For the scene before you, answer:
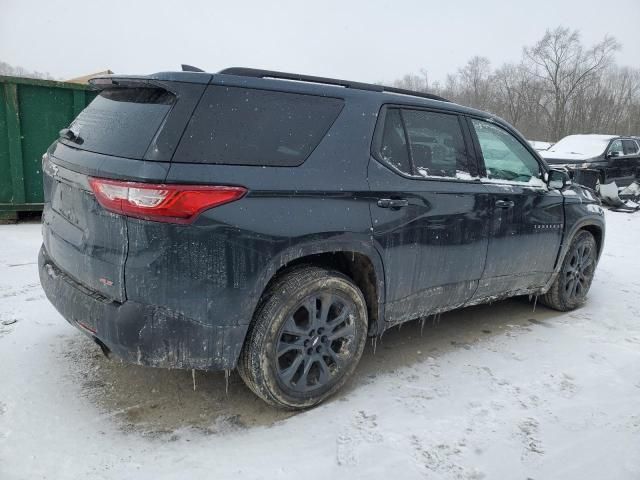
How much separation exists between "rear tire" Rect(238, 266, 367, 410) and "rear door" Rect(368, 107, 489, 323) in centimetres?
34

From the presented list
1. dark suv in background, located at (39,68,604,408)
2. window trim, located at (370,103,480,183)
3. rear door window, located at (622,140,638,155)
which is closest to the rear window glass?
dark suv in background, located at (39,68,604,408)

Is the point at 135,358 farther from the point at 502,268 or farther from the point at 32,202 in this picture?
the point at 32,202

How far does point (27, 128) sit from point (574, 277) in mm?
7080

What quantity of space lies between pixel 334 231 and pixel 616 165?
13058 millimetres

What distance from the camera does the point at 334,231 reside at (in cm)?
265

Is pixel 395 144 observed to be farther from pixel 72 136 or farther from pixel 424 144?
pixel 72 136

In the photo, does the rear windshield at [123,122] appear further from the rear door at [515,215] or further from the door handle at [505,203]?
the door handle at [505,203]

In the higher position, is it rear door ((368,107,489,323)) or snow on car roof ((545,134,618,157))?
snow on car roof ((545,134,618,157))

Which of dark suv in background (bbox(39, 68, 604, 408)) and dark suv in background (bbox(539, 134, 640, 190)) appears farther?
dark suv in background (bbox(539, 134, 640, 190))

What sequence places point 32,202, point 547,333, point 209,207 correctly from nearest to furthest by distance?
point 209,207 < point 547,333 < point 32,202

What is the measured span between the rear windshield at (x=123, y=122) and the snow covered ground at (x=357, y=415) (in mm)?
1401

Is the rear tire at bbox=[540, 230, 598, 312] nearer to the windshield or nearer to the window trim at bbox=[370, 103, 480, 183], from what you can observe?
the window trim at bbox=[370, 103, 480, 183]

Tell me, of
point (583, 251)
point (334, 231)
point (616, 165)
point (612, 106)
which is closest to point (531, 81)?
point (612, 106)

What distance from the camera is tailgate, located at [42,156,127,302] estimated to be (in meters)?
2.30
